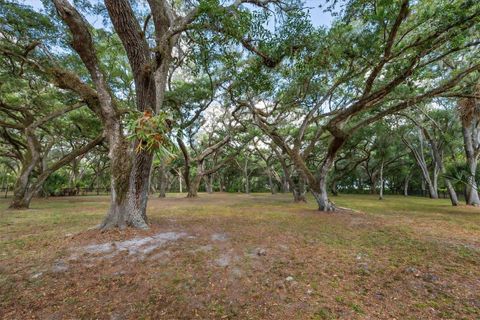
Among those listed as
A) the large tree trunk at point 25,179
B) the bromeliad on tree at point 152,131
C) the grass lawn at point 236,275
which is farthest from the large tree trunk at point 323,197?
the large tree trunk at point 25,179

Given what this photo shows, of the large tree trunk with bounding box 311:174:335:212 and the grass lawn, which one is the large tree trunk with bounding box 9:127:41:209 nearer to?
the grass lawn

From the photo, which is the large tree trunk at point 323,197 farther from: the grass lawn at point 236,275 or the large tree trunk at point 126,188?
the large tree trunk at point 126,188

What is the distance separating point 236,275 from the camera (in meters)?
2.77

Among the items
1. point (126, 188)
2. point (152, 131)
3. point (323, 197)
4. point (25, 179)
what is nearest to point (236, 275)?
point (152, 131)

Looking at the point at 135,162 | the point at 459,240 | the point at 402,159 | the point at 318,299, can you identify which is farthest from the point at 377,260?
the point at 402,159

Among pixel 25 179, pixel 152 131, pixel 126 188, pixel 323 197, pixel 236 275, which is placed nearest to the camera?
pixel 152 131

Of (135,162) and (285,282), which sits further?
(135,162)

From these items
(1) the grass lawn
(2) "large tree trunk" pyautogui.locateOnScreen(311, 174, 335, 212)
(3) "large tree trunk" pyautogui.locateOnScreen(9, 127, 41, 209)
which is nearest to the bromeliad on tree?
(1) the grass lawn

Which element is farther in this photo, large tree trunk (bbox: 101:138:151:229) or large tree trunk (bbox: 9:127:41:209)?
large tree trunk (bbox: 9:127:41:209)

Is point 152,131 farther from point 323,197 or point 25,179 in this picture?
point 25,179

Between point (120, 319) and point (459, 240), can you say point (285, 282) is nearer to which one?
point (120, 319)

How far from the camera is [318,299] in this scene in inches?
87.5

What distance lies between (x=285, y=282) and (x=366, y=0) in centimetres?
605

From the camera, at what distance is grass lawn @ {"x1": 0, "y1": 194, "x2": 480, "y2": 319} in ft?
6.69
